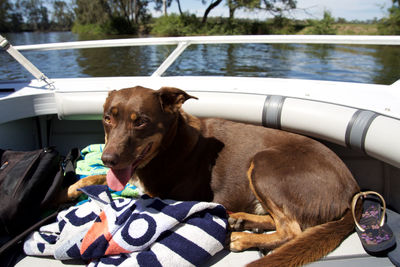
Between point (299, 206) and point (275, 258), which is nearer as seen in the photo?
point (275, 258)

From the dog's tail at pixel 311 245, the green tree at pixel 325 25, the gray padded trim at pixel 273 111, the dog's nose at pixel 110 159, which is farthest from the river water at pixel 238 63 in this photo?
the green tree at pixel 325 25

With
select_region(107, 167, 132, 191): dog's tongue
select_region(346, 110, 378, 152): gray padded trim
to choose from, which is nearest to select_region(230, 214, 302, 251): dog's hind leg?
select_region(346, 110, 378, 152): gray padded trim

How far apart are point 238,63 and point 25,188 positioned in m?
15.5

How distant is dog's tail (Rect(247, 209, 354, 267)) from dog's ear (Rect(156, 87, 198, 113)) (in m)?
A: 1.25

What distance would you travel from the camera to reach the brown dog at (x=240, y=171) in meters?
2.10

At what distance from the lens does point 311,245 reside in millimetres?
1962

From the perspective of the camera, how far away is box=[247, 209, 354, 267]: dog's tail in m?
1.84

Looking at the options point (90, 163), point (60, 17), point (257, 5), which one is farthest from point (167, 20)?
point (60, 17)

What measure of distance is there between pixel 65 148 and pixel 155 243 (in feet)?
7.29

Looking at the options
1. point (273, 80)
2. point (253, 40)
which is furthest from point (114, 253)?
point (253, 40)

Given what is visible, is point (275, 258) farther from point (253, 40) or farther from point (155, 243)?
point (253, 40)

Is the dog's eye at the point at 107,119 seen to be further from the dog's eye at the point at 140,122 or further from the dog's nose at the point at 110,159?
the dog's nose at the point at 110,159

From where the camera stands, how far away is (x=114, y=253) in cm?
198

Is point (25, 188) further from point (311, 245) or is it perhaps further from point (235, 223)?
point (311, 245)
